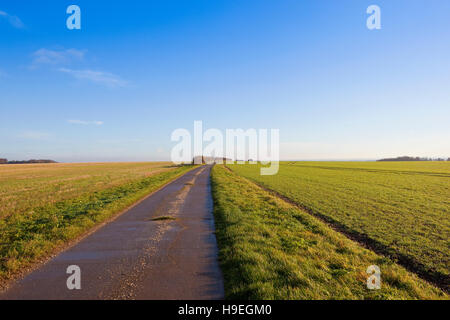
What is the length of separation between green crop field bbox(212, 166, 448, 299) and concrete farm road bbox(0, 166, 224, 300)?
562 mm

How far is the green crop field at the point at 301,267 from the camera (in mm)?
4926

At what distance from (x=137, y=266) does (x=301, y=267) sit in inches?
171

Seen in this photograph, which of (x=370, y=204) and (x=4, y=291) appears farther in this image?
(x=370, y=204)

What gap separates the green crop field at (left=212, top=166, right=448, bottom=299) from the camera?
16.2 feet

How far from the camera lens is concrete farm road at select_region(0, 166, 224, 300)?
191 inches

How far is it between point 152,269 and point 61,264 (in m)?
2.72

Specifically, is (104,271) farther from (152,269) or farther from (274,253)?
(274,253)

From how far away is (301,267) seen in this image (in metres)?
6.03

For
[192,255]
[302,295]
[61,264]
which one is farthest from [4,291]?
[302,295]

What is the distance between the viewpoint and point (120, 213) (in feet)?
42.4

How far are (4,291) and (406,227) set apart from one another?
14.7 m

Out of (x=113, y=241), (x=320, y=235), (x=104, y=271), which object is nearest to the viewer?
(x=104, y=271)

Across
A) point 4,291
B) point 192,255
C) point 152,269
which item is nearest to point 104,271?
point 152,269
